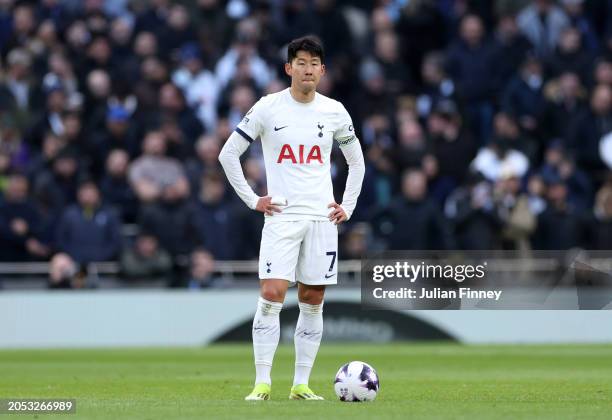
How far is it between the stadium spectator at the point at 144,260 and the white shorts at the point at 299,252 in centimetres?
1076

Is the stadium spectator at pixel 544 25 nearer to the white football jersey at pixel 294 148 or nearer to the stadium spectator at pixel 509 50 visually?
the stadium spectator at pixel 509 50

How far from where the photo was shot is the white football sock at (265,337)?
11805mm

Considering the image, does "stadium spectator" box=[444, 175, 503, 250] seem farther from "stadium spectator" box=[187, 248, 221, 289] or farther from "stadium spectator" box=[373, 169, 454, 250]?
"stadium spectator" box=[187, 248, 221, 289]

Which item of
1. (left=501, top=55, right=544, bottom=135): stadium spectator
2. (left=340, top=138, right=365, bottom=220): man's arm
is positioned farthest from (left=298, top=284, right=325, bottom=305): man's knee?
(left=501, top=55, right=544, bottom=135): stadium spectator

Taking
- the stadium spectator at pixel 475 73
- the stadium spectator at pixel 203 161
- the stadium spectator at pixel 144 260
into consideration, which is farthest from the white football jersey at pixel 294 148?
the stadium spectator at pixel 475 73

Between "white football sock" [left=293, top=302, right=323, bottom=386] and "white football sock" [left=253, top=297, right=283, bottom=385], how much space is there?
12.1 inches

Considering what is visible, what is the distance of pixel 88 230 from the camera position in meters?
22.6

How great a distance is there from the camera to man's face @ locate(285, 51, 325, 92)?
38.8 ft

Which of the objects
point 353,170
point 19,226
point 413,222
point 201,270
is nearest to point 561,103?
Answer: point 413,222

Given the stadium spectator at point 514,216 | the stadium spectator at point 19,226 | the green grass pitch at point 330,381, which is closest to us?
the green grass pitch at point 330,381

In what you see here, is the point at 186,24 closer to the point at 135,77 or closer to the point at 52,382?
the point at 135,77

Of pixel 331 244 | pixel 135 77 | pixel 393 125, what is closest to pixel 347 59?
Answer: pixel 393 125

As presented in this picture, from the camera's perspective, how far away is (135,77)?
84.3 feet

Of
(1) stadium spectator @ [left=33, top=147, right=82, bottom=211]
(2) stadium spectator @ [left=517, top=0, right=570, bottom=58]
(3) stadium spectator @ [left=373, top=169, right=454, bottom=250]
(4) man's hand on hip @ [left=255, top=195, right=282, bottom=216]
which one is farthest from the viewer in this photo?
(2) stadium spectator @ [left=517, top=0, right=570, bottom=58]
